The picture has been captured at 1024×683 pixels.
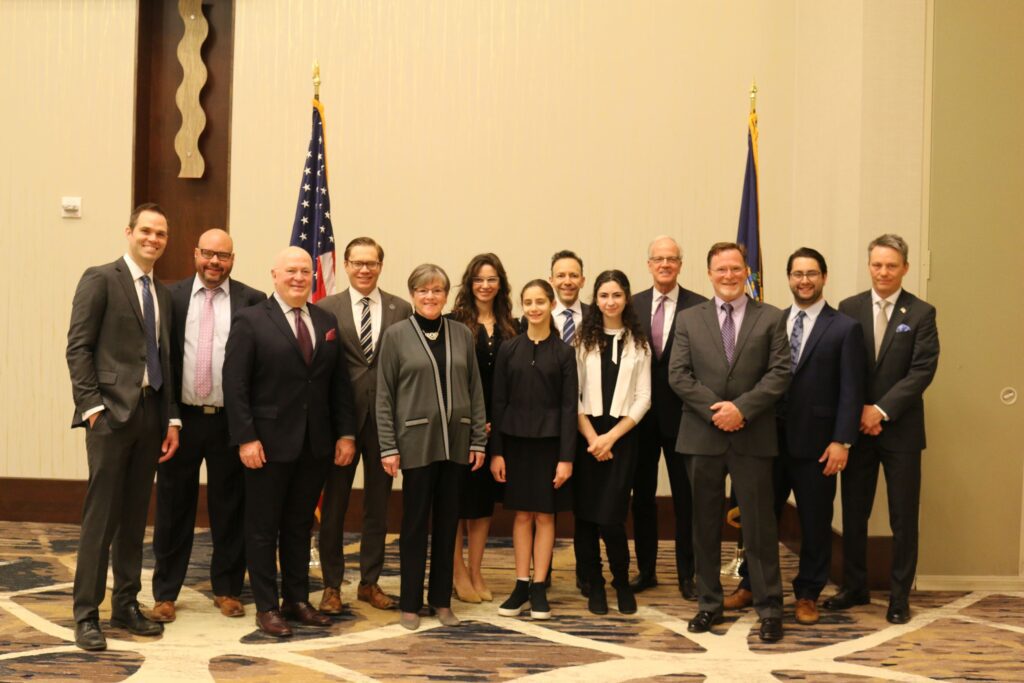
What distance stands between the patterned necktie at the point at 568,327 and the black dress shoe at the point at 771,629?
1496mm

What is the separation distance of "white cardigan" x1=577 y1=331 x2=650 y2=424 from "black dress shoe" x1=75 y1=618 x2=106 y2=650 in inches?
82.9

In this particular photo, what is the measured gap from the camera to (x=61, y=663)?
11.8 ft

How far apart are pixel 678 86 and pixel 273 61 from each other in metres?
2.48

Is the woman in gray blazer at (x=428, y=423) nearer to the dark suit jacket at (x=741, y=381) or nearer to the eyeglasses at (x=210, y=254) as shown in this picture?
the eyeglasses at (x=210, y=254)

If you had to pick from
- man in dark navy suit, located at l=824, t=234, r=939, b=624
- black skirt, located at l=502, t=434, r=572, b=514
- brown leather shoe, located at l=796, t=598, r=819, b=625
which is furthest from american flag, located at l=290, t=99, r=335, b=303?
brown leather shoe, located at l=796, t=598, r=819, b=625

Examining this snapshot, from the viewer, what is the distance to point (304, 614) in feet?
13.8

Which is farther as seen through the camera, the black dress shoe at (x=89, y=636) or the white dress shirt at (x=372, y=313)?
the white dress shirt at (x=372, y=313)

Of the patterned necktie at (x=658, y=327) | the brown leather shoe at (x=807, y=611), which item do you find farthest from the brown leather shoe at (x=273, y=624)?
the brown leather shoe at (x=807, y=611)

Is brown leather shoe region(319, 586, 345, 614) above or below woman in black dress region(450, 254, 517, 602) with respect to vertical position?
below

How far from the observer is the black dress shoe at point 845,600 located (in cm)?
460

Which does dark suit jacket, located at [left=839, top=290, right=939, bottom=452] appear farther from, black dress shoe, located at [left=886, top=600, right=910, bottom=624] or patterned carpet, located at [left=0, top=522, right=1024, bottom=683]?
patterned carpet, located at [left=0, top=522, right=1024, bottom=683]

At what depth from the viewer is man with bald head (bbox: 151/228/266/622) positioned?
422 centimetres

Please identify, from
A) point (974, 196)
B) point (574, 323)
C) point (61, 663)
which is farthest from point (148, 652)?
point (974, 196)

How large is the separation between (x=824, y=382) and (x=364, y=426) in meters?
2.04
